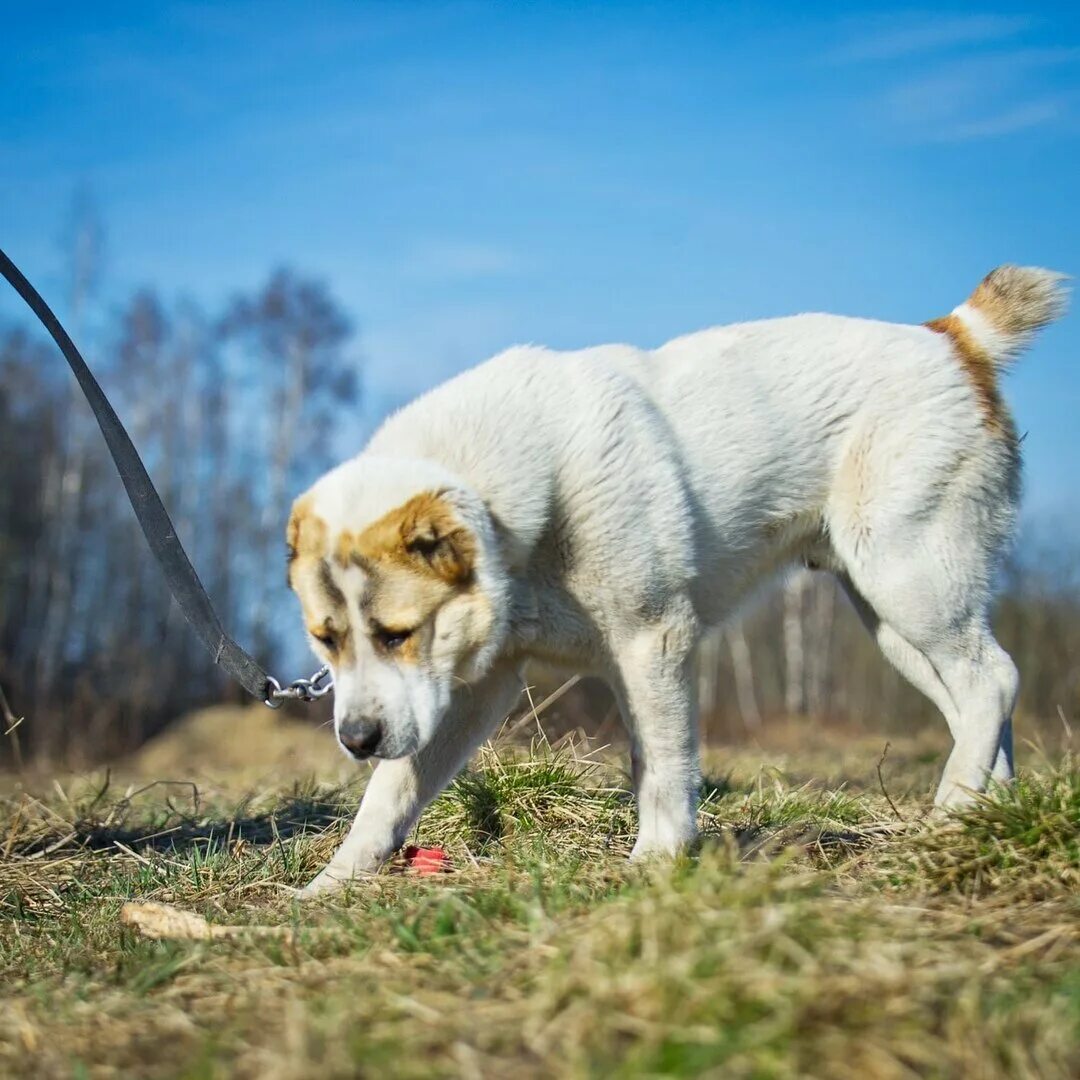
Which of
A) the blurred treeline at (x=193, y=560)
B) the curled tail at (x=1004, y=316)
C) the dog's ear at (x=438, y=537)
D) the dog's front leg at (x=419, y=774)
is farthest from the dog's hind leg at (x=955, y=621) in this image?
the blurred treeline at (x=193, y=560)

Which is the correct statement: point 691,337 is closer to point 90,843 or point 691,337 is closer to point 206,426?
point 90,843

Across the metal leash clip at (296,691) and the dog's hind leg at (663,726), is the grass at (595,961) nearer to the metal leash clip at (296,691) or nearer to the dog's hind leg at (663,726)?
the dog's hind leg at (663,726)

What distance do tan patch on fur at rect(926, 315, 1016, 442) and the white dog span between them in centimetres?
1

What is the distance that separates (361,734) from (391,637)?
1.05 ft

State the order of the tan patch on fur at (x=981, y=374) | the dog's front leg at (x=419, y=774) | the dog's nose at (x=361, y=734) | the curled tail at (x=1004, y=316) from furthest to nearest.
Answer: the curled tail at (x=1004, y=316), the tan patch on fur at (x=981, y=374), the dog's front leg at (x=419, y=774), the dog's nose at (x=361, y=734)

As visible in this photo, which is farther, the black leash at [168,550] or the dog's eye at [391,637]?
the black leash at [168,550]

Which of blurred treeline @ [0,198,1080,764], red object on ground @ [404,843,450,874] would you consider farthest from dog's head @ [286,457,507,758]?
blurred treeline @ [0,198,1080,764]

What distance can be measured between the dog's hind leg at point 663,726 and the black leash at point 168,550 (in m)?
1.16

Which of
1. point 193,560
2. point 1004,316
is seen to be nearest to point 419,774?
point 1004,316

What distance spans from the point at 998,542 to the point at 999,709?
71 centimetres

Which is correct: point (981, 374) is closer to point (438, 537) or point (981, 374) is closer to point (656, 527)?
point (656, 527)

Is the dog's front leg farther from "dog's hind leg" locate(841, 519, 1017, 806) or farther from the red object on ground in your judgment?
"dog's hind leg" locate(841, 519, 1017, 806)

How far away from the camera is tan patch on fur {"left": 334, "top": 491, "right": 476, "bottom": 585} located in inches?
146

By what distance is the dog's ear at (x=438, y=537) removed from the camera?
372 cm
